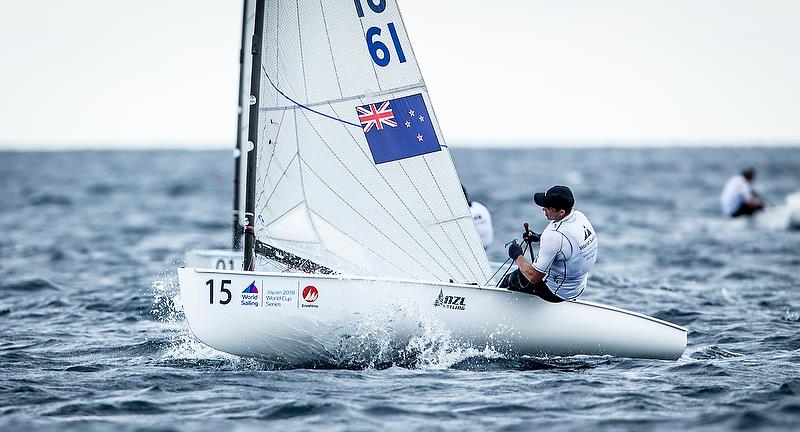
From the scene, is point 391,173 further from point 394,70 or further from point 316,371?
point 316,371

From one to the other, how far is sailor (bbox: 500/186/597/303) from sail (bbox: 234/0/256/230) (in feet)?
9.45

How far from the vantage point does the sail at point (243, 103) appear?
9320mm

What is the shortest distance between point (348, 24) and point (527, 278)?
2460 mm

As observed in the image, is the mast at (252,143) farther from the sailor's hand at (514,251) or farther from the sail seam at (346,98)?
the sailor's hand at (514,251)

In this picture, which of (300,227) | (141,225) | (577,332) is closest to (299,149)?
(300,227)

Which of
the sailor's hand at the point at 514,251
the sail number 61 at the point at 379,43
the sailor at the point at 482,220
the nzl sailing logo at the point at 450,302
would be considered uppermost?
the sail number 61 at the point at 379,43

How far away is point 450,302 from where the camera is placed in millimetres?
7723

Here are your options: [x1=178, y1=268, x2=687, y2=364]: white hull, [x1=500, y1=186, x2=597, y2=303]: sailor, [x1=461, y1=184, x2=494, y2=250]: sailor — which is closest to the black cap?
[x1=500, y1=186, x2=597, y2=303]: sailor

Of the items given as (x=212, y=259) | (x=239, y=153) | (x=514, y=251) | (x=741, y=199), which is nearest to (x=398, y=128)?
(x=514, y=251)

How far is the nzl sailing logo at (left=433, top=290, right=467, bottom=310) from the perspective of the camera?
25.3 ft

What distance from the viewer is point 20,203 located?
29984 millimetres

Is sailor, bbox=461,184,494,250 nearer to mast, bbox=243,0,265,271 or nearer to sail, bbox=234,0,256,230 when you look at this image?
sail, bbox=234,0,256,230

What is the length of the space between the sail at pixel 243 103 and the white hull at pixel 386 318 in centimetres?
199

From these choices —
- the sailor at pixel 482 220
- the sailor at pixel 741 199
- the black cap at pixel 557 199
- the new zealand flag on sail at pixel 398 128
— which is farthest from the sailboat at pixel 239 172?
the sailor at pixel 741 199
